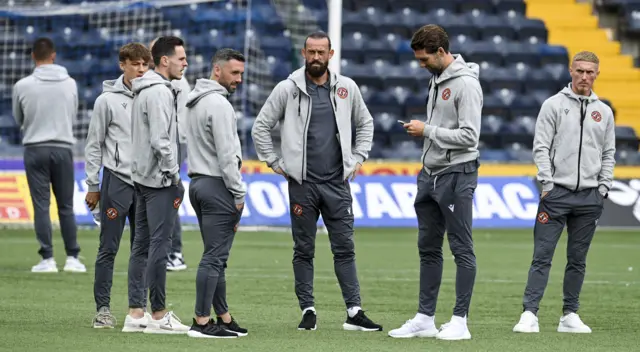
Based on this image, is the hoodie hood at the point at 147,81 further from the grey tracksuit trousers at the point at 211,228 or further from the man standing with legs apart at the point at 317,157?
Result: the man standing with legs apart at the point at 317,157

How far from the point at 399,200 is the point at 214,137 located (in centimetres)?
1145

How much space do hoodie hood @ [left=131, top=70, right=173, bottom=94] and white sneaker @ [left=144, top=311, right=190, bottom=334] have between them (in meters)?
1.52

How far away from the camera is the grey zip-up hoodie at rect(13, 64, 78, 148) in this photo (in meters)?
12.8

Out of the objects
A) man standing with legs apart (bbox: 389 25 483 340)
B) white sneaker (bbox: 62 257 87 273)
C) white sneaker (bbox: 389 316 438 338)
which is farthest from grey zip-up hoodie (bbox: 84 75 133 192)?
white sneaker (bbox: 62 257 87 273)

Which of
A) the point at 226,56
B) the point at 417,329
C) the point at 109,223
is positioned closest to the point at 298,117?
the point at 226,56

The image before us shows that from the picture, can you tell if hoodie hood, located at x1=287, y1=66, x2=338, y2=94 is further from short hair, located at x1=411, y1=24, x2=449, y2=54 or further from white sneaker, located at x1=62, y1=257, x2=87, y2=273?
white sneaker, located at x1=62, y1=257, x2=87, y2=273

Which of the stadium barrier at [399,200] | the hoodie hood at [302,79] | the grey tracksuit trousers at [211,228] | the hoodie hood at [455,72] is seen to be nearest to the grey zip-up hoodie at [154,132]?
the grey tracksuit trousers at [211,228]

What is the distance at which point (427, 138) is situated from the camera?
858 cm

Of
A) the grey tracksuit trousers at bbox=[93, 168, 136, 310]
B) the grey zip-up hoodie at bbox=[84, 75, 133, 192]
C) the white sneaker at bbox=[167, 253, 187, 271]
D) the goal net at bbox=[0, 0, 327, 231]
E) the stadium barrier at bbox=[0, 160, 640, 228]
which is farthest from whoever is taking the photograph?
the goal net at bbox=[0, 0, 327, 231]

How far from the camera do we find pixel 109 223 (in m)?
9.18

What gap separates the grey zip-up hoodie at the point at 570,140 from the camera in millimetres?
8930

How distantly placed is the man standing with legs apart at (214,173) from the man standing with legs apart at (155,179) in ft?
0.62

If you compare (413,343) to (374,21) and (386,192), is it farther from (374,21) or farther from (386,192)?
(374,21)

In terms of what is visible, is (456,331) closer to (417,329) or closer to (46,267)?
(417,329)
